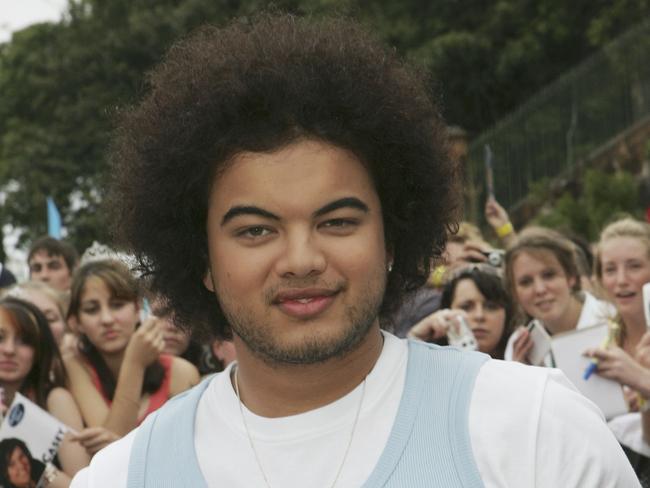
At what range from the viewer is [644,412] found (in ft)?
17.3

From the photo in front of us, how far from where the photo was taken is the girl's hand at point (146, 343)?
6.12 metres

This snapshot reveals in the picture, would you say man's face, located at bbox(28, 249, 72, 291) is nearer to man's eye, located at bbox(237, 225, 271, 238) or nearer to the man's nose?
man's eye, located at bbox(237, 225, 271, 238)

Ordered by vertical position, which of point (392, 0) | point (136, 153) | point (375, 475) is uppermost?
point (392, 0)

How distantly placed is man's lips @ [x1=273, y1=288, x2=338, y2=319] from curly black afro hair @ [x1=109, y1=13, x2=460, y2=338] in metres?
0.34

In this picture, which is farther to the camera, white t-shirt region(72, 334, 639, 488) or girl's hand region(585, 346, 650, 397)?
girl's hand region(585, 346, 650, 397)

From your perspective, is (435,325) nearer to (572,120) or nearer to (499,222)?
(499,222)

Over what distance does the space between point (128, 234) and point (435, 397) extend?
1.04m

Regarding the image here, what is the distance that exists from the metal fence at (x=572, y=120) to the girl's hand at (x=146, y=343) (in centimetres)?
1198

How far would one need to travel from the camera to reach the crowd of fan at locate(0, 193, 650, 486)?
237 inches

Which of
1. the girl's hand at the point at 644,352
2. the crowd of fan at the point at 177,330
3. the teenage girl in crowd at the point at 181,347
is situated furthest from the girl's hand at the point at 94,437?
the girl's hand at the point at 644,352

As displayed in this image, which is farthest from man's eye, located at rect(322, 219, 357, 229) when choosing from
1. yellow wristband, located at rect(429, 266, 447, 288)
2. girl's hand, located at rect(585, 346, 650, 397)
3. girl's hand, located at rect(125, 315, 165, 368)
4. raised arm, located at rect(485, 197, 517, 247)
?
raised arm, located at rect(485, 197, 517, 247)

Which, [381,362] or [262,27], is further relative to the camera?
[262,27]

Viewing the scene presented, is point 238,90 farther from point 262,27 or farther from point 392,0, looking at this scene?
point 392,0

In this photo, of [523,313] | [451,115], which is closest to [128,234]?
[523,313]
